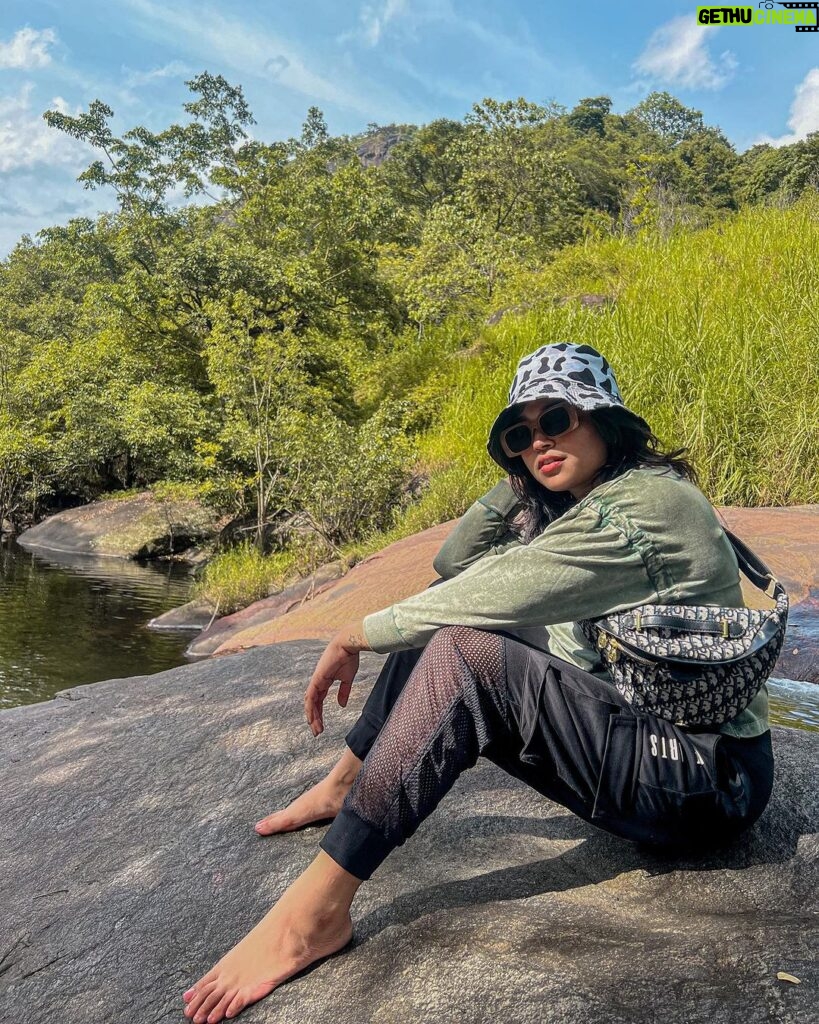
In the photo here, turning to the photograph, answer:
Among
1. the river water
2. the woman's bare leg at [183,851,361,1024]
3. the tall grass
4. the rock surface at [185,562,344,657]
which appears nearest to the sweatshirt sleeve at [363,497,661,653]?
the woman's bare leg at [183,851,361,1024]

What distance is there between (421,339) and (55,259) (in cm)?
1199

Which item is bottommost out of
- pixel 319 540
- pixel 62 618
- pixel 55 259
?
pixel 62 618

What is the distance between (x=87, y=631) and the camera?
1097 centimetres

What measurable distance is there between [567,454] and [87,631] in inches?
408

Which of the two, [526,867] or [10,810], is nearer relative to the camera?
[526,867]

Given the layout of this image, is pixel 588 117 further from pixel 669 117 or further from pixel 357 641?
pixel 357 641

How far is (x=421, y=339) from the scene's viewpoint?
16.3m

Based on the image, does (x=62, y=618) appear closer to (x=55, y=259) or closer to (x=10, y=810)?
(x=10, y=810)

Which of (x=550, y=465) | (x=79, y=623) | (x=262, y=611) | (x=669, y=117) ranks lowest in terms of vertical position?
(x=79, y=623)

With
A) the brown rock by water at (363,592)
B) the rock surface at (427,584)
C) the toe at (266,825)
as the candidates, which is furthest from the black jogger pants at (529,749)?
the brown rock by water at (363,592)

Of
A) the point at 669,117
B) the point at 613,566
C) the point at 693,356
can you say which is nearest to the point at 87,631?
the point at 693,356

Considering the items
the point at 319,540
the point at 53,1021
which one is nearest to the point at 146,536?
the point at 319,540

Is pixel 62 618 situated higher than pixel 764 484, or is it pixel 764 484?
pixel 764 484

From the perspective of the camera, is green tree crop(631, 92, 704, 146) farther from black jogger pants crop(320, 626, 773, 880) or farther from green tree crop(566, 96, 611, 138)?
black jogger pants crop(320, 626, 773, 880)
